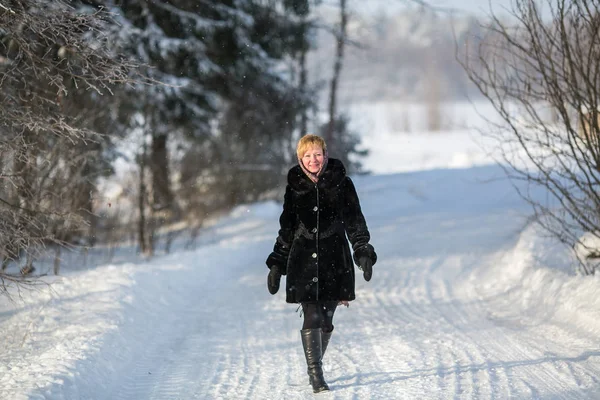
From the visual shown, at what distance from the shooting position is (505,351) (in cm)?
598

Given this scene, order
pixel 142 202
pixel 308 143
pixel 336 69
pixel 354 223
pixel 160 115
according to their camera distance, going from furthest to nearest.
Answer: pixel 336 69 < pixel 160 115 < pixel 142 202 < pixel 354 223 < pixel 308 143

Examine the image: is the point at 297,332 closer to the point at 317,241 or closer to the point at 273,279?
the point at 273,279

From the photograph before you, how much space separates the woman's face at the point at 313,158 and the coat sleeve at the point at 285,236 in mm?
248

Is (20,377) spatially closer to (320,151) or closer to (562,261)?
(320,151)

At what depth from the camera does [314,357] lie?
5016 mm

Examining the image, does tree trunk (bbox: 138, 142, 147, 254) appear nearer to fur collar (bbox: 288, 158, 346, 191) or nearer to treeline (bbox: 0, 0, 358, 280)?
treeline (bbox: 0, 0, 358, 280)

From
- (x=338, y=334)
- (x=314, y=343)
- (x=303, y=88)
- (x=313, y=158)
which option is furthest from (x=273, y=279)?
(x=303, y=88)

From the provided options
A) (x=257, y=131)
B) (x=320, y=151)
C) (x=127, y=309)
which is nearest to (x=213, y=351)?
(x=127, y=309)

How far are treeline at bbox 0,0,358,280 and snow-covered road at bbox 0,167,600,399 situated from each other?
1010 millimetres

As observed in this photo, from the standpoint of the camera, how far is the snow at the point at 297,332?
5.00 m

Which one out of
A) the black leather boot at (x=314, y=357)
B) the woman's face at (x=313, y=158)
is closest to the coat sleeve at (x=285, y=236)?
the woman's face at (x=313, y=158)

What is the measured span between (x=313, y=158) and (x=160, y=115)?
11.7 metres

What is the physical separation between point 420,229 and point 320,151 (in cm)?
1151

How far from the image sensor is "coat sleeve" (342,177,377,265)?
5.02m
